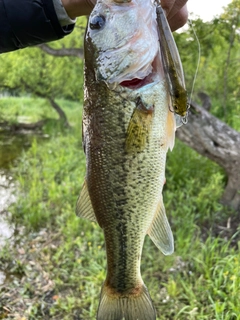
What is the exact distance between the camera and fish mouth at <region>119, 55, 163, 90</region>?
1434 millimetres

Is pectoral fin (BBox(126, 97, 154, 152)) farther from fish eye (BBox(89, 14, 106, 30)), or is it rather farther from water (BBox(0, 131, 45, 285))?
water (BBox(0, 131, 45, 285))

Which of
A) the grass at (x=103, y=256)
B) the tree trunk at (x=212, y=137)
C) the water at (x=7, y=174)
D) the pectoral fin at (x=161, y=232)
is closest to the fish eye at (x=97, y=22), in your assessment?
the pectoral fin at (x=161, y=232)

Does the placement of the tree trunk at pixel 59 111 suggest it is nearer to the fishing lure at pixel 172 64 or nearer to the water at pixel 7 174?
the water at pixel 7 174

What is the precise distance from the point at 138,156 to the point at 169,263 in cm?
307

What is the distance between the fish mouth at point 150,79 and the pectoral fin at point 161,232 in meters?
0.59

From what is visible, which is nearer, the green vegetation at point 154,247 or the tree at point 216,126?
the green vegetation at point 154,247

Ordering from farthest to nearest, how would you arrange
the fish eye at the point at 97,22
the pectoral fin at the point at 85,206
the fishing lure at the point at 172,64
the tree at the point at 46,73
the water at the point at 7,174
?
the tree at the point at 46,73 → the water at the point at 7,174 → the pectoral fin at the point at 85,206 → the fish eye at the point at 97,22 → the fishing lure at the point at 172,64

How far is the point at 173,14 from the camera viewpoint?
1.60 m

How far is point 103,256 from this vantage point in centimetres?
453

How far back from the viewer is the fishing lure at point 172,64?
136 cm

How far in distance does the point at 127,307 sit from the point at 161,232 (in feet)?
1.33

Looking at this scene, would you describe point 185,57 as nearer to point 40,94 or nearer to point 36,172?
point 36,172

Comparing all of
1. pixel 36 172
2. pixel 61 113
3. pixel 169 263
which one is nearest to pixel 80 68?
pixel 61 113

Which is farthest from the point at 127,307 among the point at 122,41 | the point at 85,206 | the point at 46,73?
the point at 46,73
